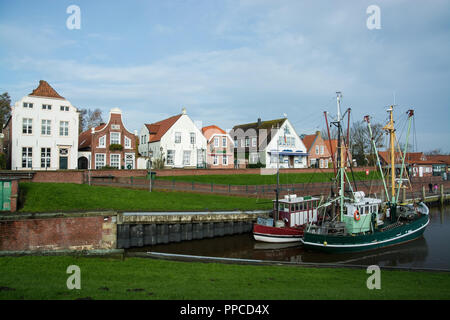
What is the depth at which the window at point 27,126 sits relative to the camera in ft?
124

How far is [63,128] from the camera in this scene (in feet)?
131

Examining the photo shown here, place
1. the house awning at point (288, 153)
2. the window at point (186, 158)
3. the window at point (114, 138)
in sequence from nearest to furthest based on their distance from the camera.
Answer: the window at point (114, 138)
the window at point (186, 158)
the house awning at point (288, 153)

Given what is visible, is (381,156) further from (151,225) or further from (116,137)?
(151,225)

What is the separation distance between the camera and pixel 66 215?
1766 centimetres

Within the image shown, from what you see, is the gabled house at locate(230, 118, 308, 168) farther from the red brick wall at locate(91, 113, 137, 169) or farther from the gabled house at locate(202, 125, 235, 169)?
the red brick wall at locate(91, 113, 137, 169)

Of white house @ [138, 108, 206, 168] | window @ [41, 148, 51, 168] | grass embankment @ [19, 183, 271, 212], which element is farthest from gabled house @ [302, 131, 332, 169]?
window @ [41, 148, 51, 168]

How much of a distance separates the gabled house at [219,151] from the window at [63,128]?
22.7 m

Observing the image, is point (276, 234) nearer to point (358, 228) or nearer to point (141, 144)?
point (358, 228)

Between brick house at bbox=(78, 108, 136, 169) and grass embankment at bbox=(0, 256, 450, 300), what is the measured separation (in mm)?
33417

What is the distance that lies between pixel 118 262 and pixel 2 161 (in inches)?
1220

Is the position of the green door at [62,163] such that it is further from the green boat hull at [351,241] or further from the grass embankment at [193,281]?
the green boat hull at [351,241]

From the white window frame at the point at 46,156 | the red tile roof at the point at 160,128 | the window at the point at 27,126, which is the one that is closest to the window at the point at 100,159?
the white window frame at the point at 46,156

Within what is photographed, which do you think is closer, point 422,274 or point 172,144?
point 422,274
